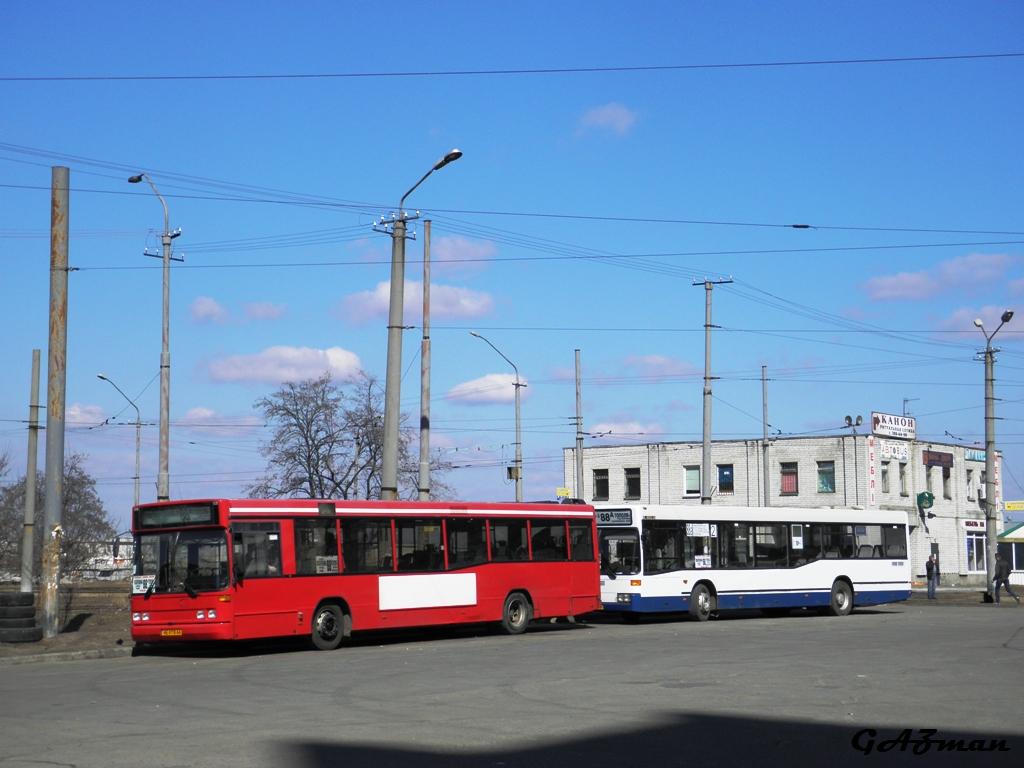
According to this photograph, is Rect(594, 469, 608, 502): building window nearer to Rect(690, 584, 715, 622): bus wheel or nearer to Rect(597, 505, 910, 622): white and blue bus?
Rect(597, 505, 910, 622): white and blue bus

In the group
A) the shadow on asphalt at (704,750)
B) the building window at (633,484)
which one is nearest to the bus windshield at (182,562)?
the shadow on asphalt at (704,750)

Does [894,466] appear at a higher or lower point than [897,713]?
higher

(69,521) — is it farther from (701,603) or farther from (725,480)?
(701,603)

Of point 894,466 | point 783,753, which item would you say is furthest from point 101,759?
point 894,466

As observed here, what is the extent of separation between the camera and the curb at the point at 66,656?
21234 mm

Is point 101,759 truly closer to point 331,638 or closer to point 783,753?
point 783,753

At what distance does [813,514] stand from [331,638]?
1629cm

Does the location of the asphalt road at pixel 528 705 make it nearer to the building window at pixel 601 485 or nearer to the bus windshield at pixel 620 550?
the bus windshield at pixel 620 550

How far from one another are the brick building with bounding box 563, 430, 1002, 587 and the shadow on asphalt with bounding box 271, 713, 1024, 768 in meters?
54.1

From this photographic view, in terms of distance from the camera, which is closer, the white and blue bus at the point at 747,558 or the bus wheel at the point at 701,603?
the white and blue bus at the point at 747,558

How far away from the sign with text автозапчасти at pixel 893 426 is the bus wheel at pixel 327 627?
154 ft

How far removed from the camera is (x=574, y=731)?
39.3ft

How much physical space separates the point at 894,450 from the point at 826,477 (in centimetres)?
376

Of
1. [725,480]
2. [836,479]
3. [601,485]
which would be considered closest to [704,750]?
[836,479]
